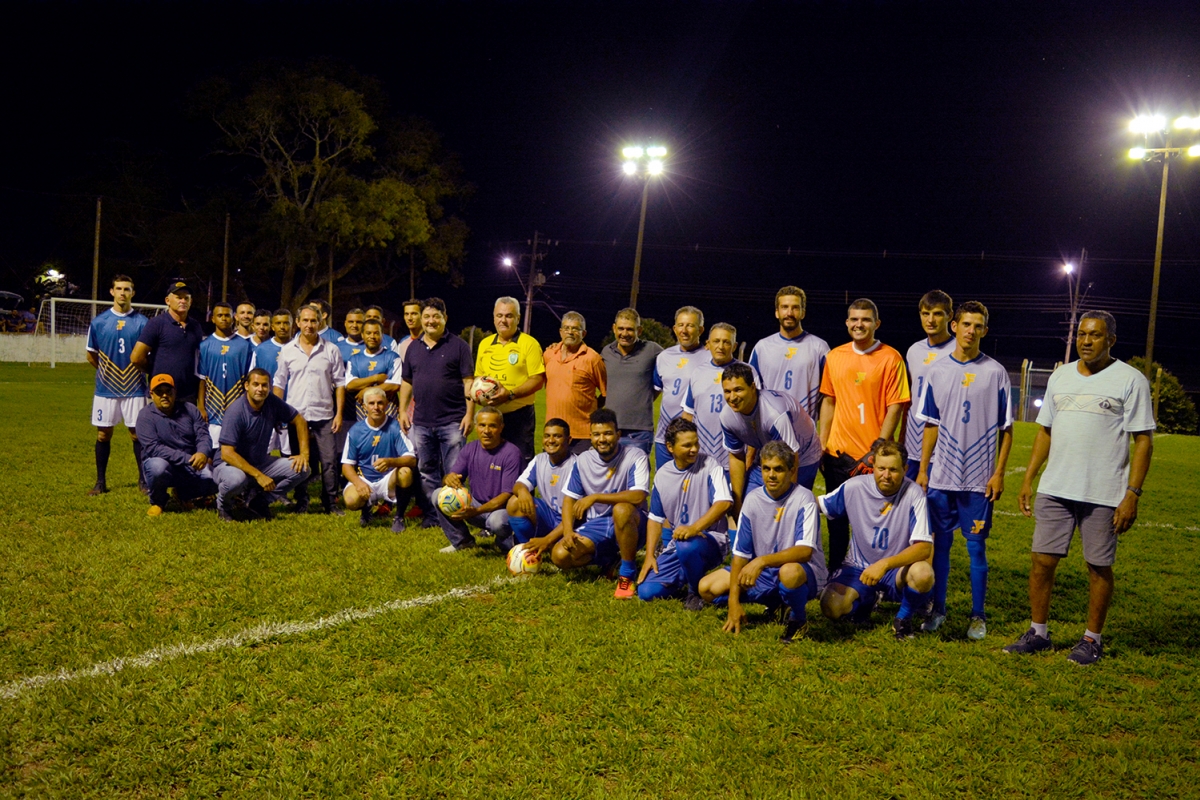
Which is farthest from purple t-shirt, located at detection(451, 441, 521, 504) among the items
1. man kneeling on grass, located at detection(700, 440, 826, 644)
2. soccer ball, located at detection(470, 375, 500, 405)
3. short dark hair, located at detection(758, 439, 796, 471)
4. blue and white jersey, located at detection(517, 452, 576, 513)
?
short dark hair, located at detection(758, 439, 796, 471)

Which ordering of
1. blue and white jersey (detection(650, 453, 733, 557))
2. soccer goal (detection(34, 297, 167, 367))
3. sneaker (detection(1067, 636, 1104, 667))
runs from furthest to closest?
soccer goal (detection(34, 297, 167, 367)) → blue and white jersey (detection(650, 453, 733, 557)) → sneaker (detection(1067, 636, 1104, 667))

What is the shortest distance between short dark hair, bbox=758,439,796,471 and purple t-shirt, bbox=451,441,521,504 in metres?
2.40

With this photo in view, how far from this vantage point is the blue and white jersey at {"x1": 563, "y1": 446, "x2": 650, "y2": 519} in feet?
19.7

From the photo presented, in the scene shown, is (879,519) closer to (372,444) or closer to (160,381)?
(372,444)

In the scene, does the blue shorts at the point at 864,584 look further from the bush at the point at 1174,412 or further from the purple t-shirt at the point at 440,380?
the bush at the point at 1174,412

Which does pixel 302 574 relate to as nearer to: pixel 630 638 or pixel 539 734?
pixel 630 638

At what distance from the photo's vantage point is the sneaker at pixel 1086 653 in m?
4.64

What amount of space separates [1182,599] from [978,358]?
2969 mm

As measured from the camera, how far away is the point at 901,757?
3.45 metres

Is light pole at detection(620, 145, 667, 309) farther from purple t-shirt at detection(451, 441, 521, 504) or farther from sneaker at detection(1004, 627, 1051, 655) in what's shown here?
sneaker at detection(1004, 627, 1051, 655)

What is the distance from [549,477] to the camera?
6.36 meters

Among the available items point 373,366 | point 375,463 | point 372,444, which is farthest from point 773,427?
point 373,366

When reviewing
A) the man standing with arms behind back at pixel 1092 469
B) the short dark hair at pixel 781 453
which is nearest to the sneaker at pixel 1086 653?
the man standing with arms behind back at pixel 1092 469

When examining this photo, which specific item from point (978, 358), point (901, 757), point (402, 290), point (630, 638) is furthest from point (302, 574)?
point (402, 290)
